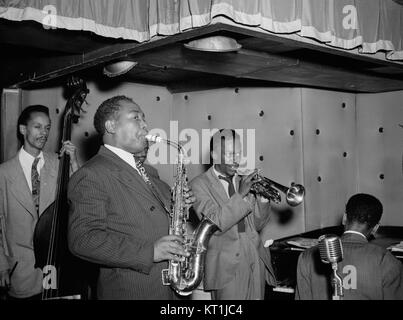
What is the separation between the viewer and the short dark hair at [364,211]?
2910 mm

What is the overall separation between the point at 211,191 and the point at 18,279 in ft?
6.07

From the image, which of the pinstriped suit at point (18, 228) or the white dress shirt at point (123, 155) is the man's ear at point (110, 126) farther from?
the pinstriped suit at point (18, 228)

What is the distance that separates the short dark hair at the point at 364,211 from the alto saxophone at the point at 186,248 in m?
1.16

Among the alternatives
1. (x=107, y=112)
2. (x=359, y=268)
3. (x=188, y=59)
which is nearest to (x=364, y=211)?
(x=359, y=268)

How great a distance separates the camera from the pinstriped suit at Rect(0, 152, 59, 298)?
3762 millimetres

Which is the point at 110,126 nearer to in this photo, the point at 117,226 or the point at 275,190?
the point at 117,226

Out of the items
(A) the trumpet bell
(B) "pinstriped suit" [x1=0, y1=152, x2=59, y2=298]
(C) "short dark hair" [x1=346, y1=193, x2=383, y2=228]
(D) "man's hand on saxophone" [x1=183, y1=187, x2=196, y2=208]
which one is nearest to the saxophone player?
(D) "man's hand on saxophone" [x1=183, y1=187, x2=196, y2=208]

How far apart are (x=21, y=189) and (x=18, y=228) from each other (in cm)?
34

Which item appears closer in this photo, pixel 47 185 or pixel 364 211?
pixel 364 211

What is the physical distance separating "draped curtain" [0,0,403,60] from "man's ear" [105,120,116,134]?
2.62 feet

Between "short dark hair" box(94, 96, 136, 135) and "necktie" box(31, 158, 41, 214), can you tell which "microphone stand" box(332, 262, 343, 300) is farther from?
"necktie" box(31, 158, 41, 214)

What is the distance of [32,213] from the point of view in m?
3.87

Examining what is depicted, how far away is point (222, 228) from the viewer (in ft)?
12.8
